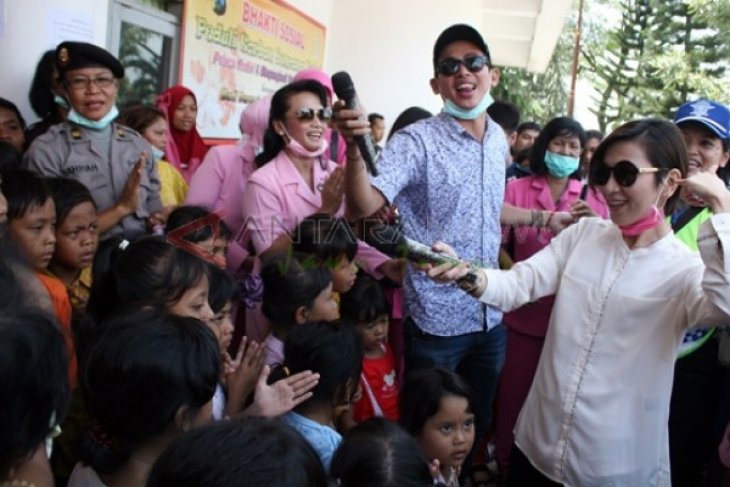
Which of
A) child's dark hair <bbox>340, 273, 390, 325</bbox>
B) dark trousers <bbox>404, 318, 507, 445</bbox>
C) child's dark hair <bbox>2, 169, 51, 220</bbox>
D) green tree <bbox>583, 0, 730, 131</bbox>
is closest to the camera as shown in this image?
child's dark hair <bbox>2, 169, 51, 220</bbox>

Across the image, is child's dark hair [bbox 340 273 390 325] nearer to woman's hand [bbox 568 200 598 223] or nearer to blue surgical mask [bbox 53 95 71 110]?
woman's hand [bbox 568 200 598 223]

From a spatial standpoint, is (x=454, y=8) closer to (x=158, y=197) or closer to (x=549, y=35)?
(x=549, y=35)

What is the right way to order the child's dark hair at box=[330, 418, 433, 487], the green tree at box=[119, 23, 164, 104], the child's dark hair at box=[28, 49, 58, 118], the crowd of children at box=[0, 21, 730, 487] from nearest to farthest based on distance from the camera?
the crowd of children at box=[0, 21, 730, 487]
the child's dark hair at box=[330, 418, 433, 487]
the child's dark hair at box=[28, 49, 58, 118]
the green tree at box=[119, 23, 164, 104]

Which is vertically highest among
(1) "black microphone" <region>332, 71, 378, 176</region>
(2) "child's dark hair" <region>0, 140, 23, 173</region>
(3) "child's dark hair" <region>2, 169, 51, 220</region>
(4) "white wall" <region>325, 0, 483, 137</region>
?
(4) "white wall" <region>325, 0, 483, 137</region>

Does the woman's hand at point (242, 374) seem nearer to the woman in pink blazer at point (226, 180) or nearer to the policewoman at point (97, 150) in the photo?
the policewoman at point (97, 150)

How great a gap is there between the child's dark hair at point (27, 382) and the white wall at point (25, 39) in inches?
93.7

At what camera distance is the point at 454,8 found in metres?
8.88

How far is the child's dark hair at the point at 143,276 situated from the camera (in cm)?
193

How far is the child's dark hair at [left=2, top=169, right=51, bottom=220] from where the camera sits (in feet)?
6.80

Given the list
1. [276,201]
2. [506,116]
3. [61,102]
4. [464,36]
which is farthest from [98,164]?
[506,116]

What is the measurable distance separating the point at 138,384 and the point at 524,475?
1.29 meters

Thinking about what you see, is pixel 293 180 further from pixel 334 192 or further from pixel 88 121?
pixel 88 121

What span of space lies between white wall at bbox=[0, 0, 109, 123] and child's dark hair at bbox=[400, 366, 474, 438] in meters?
2.30

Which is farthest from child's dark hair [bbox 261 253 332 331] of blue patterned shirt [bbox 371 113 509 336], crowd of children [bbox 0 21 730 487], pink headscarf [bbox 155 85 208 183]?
pink headscarf [bbox 155 85 208 183]
